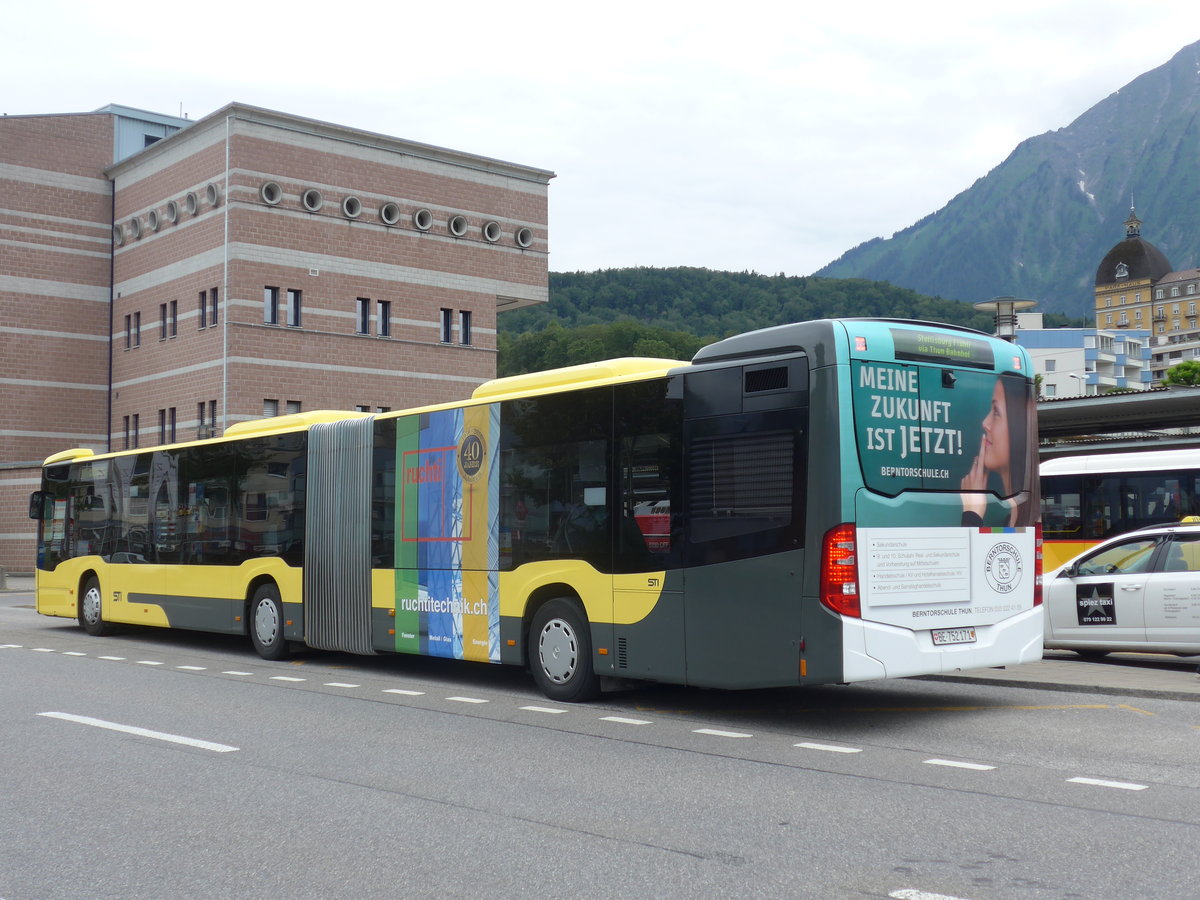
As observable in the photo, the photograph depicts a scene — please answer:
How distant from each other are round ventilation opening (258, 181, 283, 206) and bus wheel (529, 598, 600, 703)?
113 ft

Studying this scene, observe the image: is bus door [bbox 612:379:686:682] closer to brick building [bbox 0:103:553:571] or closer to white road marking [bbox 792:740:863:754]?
white road marking [bbox 792:740:863:754]

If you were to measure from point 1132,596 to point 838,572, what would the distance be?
612cm

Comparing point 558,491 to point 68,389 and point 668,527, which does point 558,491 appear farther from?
point 68,389

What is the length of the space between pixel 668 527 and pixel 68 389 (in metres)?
45.7

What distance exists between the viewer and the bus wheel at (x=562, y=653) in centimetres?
1083

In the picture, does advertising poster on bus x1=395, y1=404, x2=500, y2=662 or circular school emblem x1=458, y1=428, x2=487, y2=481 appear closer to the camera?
advertising poster on bus x1=395, y1=404, x2=500, y2=662

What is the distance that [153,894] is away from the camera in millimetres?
5117

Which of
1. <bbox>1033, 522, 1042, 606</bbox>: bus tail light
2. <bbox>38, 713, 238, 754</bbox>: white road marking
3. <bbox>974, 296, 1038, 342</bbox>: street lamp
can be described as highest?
<bbox>974, 296, 1038, 342</bbox>: street lamp

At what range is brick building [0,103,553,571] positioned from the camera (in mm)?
42812

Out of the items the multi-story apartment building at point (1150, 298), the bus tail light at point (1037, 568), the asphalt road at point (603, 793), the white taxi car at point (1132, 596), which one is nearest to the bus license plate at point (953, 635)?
the asphalt road at point (603, 793)

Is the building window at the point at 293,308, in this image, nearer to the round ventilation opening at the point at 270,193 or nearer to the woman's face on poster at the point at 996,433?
the round ventilation opening at the point at 270,193

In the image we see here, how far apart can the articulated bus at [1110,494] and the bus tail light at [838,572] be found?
12053 millimetres

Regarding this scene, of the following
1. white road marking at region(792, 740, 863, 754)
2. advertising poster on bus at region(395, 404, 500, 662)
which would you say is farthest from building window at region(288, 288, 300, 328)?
white road marking at region(792, 740, 863, 754)

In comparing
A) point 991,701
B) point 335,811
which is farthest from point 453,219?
point 335,811
